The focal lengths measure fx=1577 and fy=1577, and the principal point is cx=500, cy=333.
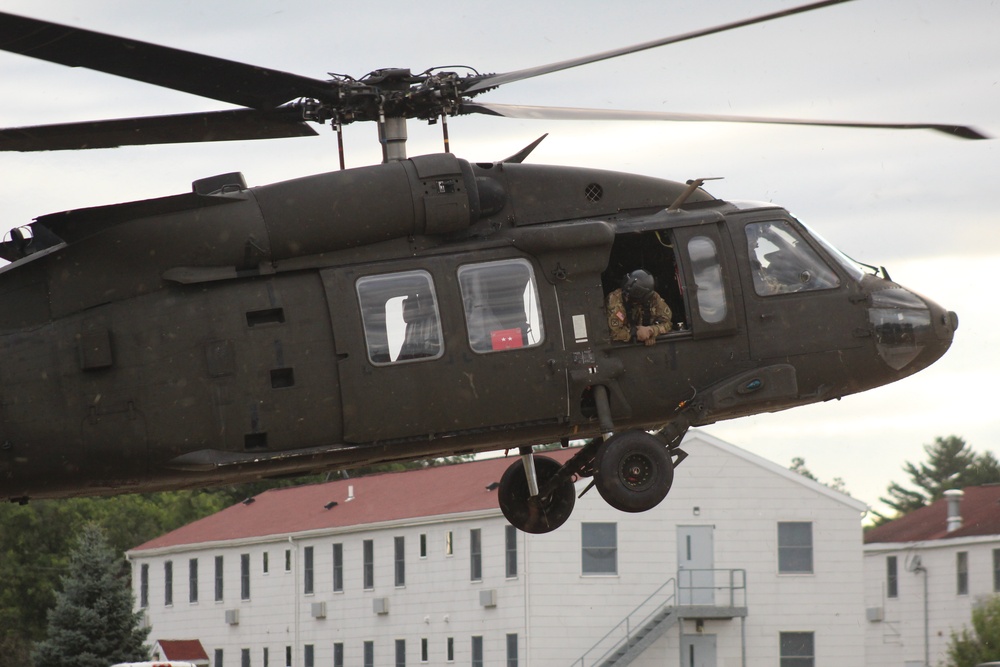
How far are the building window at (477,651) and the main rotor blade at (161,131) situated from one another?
114 ft

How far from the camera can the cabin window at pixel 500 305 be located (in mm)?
14445

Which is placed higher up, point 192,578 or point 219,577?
point 219,577

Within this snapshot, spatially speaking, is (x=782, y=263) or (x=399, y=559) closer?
(x=782, y=263)

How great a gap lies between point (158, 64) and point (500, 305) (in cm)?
385

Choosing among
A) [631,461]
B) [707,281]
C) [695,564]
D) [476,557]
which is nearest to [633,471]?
[631,461]

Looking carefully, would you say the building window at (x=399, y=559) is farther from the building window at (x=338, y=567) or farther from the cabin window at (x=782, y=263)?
the cabin window at (x=782, y=263)

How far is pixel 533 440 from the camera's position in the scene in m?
15.1

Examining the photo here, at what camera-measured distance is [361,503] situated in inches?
2144

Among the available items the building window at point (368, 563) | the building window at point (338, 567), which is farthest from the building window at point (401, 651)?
the building window at point (338, 567)

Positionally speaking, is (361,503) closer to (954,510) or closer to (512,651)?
(512,651)

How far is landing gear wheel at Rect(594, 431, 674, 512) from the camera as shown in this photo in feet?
48.0

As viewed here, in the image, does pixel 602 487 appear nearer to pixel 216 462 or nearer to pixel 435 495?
pixel 216 462

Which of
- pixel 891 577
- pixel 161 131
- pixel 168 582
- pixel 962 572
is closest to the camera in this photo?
pixel 161 131

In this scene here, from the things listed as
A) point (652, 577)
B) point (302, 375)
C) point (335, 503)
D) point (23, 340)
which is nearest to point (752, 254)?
point (302, 375)
